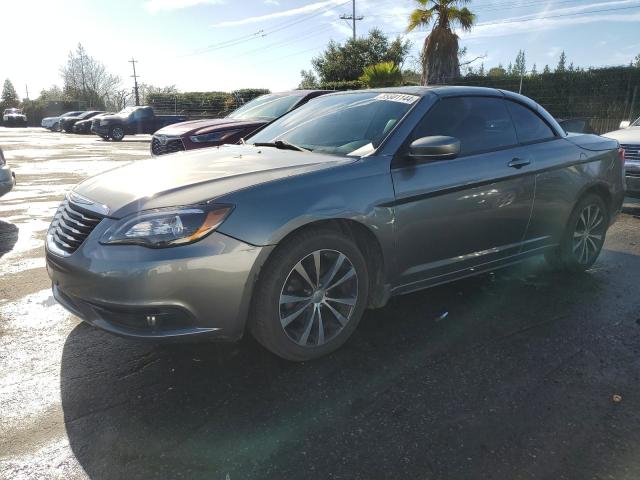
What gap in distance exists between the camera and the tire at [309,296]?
285cm

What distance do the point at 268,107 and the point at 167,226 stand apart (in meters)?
6.79

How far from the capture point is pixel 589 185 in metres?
4.57

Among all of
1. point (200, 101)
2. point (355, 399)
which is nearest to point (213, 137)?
point (355, 399)

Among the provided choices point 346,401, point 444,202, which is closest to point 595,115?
point 444,202

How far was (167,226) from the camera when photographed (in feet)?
8.69

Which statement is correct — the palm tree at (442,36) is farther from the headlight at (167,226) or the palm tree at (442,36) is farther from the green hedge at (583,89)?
the headlight at (167,226)

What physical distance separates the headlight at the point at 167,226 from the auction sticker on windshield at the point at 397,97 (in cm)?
173

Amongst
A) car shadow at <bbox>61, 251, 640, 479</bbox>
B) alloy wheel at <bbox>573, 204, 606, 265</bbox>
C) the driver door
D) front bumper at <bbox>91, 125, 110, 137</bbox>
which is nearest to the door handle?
the driver door

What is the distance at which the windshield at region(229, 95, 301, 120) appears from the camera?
28.8ft

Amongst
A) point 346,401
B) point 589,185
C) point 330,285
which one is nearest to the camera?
point 346,401

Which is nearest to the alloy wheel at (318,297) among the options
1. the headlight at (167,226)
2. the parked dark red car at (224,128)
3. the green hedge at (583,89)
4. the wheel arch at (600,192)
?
the headlight at (167,226)

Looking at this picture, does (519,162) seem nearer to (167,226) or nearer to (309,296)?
(309,296)

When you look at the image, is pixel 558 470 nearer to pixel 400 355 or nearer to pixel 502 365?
pixel 502 365

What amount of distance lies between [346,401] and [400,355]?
0.64m
